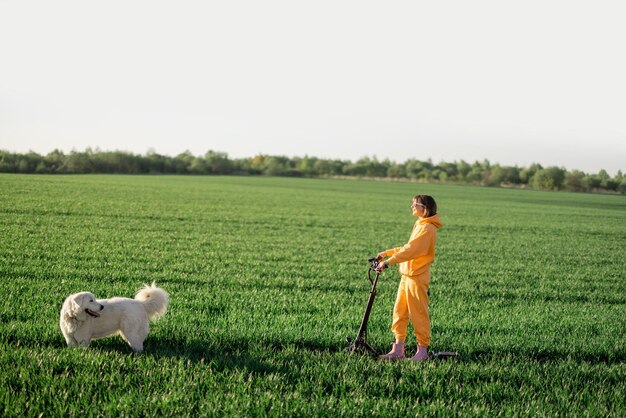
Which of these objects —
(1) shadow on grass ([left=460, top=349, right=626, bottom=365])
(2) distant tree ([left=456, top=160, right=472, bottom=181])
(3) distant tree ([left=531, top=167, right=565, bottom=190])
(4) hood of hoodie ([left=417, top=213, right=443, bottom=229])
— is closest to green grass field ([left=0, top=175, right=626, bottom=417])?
(1) shadow on grass ([left=460, top=349, right=626, bottom=365])

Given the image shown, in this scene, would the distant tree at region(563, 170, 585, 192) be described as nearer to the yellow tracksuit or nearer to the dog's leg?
the yellow tracksuit

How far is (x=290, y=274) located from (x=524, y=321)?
625cm

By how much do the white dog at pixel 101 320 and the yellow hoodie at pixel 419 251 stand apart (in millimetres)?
3577

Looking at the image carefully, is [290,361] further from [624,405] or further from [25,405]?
[624,405]

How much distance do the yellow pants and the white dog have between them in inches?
145

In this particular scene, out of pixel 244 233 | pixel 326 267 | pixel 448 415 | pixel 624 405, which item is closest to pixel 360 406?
pixel 448 415

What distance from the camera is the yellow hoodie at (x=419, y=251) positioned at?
693 cm

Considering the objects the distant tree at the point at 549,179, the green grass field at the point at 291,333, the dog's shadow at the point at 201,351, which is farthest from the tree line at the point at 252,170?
the dog's shadow at the point at 201,351

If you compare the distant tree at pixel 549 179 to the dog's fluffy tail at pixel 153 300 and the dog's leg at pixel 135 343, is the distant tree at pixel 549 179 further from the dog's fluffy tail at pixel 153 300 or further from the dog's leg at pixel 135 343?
the dog's leg at pixel 135 343

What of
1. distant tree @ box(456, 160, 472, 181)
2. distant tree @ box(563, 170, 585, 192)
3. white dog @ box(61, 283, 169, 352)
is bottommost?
white dog @ box(61, 283, 169, 352)

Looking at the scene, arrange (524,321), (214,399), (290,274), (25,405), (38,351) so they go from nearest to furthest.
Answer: (25,405) < (214,399) < (38,351) < (524,321) < (290,274)

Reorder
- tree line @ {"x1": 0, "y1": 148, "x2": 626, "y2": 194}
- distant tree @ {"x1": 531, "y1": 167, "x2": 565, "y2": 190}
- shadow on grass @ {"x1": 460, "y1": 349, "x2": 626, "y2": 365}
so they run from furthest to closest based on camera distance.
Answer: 1. distant tree @ {"x1": 531, "y1": 167, "x2": 565, "y2": 190}
2. tree line @ {"x1": 0, "y1": 148, "x2": 626, "y2": 194}
3. shadow on grass @ {"x1": 460, "y1": 349, "x2": 626, "y2": 365}

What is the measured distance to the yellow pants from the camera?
7.16 metres

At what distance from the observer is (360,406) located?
18.4ft
